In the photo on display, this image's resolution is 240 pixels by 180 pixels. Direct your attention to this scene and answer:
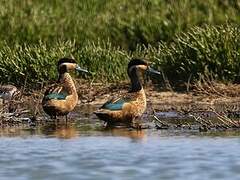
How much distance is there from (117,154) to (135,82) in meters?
3.95

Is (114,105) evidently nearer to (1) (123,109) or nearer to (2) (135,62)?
(1) (123,109)

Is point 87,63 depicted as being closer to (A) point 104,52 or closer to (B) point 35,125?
(A) point 104,52

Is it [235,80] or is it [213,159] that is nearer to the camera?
[213,159]

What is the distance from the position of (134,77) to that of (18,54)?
427 centimetres

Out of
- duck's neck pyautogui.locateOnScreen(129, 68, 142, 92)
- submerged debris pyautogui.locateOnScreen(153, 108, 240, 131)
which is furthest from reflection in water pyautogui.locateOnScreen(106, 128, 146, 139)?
duck's neck pyautogui.locateOnScreen(129, 68, 142, 92)

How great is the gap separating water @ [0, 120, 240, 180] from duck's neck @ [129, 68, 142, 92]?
1338mm

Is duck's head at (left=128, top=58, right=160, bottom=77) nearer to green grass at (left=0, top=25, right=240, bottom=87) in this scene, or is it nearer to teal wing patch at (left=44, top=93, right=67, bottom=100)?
teal wing patch at (left=44, top=93, right=67, bottom=100)

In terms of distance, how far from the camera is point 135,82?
56.2 feet

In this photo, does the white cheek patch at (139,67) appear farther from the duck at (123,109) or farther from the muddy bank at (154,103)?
the duck at (123,109)

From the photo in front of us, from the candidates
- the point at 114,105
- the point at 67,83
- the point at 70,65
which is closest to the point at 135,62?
the point at 67,83

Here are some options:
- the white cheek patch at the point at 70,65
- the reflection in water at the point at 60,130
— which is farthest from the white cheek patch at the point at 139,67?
the reflection in water at the point at 60,130

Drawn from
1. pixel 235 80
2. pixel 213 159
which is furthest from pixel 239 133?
pixel 235 80

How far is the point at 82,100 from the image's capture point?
1977 cm

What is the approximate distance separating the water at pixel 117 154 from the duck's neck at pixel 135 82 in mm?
1338
